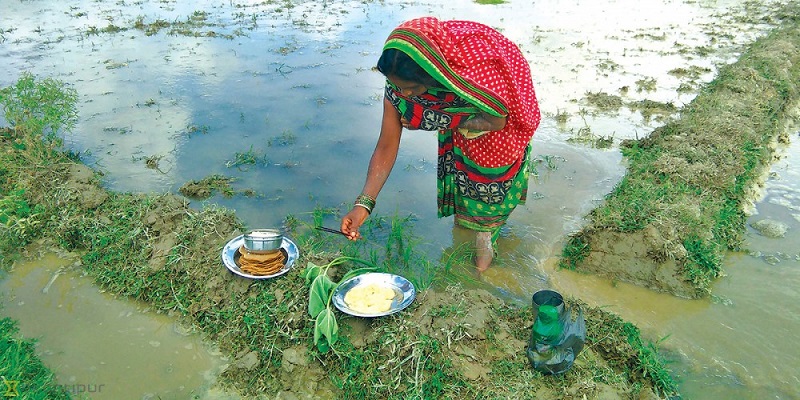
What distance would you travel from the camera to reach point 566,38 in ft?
30.2

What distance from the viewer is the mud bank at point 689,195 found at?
347 cm

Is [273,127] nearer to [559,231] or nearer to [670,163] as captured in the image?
[559,231]

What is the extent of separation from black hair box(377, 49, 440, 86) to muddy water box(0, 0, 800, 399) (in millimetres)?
1567

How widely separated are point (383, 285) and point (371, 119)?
10.6 ft

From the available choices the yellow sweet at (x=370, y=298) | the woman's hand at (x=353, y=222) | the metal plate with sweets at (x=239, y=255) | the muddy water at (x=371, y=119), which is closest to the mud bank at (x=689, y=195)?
the muddy water at (x=371, y=119)

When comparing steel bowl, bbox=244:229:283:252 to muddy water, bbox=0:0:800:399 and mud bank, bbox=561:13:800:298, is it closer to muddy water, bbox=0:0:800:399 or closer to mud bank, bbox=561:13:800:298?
muddy water, bbox=0:0:800:399

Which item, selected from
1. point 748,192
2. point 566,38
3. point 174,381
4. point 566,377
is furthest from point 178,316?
point 566,38

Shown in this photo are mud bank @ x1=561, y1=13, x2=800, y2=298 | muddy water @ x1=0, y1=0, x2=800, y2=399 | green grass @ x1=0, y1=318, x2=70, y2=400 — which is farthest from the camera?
mud bank @ x1=561, y1=13, x2=800, y2=298

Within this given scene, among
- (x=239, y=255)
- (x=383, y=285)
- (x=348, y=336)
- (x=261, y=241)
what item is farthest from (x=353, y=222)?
(x=239, y=255)

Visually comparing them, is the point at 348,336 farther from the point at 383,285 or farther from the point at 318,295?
the point at 383,285

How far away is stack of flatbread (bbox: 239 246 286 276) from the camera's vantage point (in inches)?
116

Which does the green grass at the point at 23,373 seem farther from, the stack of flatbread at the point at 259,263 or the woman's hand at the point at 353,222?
the woman's hand at the point at 353,222

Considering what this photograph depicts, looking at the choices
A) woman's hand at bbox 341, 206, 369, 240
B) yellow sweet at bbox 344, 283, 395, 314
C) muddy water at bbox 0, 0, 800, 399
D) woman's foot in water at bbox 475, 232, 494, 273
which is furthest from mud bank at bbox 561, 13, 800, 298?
woman's hand at bbox 341, 206, 369, 240

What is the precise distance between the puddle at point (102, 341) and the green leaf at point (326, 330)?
21.2 inches
